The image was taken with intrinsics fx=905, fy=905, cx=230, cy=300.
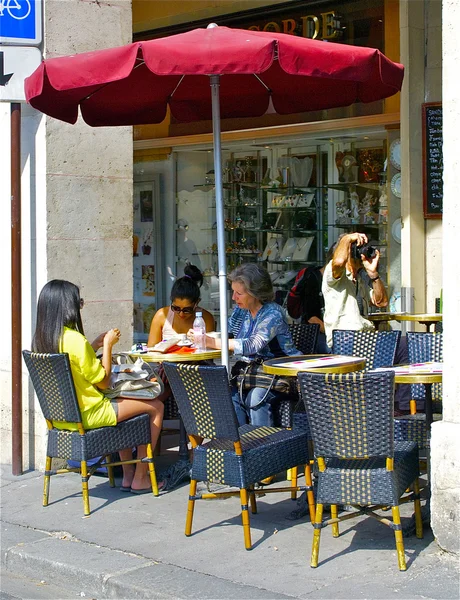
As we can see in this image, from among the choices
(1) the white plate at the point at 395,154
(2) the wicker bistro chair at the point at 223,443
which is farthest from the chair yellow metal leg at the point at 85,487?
(1) the white plate at the point at 395,154

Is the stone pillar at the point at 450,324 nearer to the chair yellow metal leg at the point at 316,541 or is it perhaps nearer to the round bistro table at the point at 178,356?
the chair yellow metal leg at the point at 316,541

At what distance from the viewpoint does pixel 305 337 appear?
23.5ft

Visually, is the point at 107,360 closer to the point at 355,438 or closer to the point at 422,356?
the point at 355,438

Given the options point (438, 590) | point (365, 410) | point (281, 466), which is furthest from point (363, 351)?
point (438, 590)

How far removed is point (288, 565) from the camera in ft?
15.8

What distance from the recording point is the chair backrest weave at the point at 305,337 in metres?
7.11

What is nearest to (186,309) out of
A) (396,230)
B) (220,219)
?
(220,219)

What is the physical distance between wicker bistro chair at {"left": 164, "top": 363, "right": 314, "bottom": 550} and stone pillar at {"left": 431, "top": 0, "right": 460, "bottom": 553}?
0.77m

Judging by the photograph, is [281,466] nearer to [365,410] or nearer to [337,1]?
[365,410]

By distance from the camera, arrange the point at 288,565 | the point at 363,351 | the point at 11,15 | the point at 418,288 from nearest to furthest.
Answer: the point at 288,565 → the point at 363,351 → the point at 11,15 → the point at 418,288

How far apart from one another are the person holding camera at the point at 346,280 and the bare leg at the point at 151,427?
5.24ft

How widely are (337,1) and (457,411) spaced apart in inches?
237

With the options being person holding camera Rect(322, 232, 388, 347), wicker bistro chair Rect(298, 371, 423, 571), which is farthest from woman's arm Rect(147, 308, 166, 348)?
wicker bistro chair Rect(298, 371, 423, 571)

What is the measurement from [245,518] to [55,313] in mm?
1941
